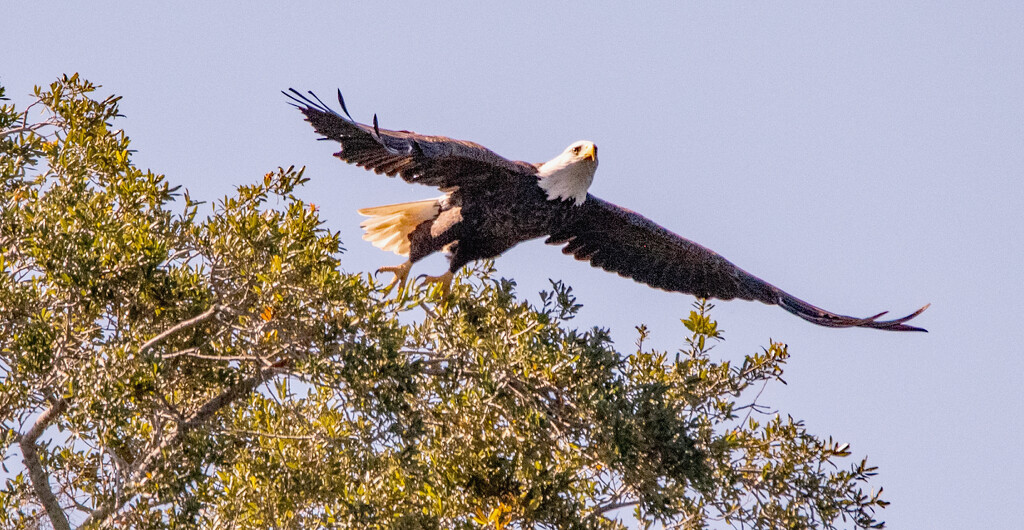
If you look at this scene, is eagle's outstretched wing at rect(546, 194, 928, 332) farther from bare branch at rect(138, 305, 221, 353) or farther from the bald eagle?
bare branch at rect(138, 305, 221, 353)

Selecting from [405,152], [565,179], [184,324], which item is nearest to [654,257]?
[565,179]

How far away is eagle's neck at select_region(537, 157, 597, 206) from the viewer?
7.38m

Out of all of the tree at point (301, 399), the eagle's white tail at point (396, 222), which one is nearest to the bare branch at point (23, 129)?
the tree at point (301, 399)

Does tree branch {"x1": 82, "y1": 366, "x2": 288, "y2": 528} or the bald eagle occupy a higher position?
the bald eagle

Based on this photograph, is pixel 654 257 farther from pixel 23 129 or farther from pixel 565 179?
pixel 23 129

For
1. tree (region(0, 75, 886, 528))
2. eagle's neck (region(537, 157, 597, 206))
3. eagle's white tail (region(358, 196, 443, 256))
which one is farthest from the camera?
eagle's white tail (region(358, 196, 443, 256))

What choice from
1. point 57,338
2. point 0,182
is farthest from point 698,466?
point 0,182

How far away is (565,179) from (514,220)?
0.47 m

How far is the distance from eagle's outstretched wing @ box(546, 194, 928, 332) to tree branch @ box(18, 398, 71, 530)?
3833 mm

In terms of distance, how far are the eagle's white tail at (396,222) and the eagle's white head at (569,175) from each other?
0.88m

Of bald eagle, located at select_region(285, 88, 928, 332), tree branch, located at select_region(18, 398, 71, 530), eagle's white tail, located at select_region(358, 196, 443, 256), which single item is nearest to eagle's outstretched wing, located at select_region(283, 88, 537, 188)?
bald eagle, located at select_region(285, 88, 928, 332)

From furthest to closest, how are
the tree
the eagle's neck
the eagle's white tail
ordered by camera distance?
→ 1. the eagle's white tail
2. the eagle's neck
3. the tree

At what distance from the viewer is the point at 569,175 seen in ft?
24.4

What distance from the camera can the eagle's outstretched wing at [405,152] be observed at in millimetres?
6004
